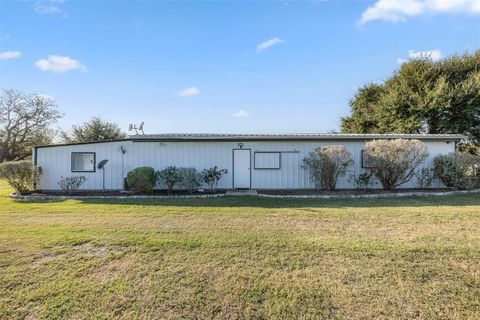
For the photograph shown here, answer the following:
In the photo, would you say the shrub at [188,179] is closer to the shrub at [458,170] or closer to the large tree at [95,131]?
the shrub at [458,170]

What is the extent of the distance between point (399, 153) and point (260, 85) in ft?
30.3

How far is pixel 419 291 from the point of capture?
297cm

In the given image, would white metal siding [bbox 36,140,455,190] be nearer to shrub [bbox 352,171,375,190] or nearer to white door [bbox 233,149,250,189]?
white door [bbox 233,149,250,189]

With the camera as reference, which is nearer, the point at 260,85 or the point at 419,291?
the point at 419,291

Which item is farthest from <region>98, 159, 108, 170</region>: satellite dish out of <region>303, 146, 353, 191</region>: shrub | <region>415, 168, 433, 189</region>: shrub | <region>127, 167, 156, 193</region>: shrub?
<region>415, 168, 433, 189</region>: shrub

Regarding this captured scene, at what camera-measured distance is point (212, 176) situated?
1125 centimetres

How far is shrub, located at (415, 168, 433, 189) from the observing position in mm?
11320

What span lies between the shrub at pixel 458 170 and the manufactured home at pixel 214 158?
840mm

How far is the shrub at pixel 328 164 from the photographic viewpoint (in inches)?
406

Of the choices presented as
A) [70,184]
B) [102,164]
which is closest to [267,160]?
[102,164]

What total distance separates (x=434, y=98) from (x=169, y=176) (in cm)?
Result: 1671

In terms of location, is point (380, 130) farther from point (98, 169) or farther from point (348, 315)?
point (348, 315)

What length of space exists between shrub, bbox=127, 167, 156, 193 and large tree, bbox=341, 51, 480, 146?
1666 cm

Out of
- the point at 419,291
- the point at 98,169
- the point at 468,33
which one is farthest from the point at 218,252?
the point at 468,33
